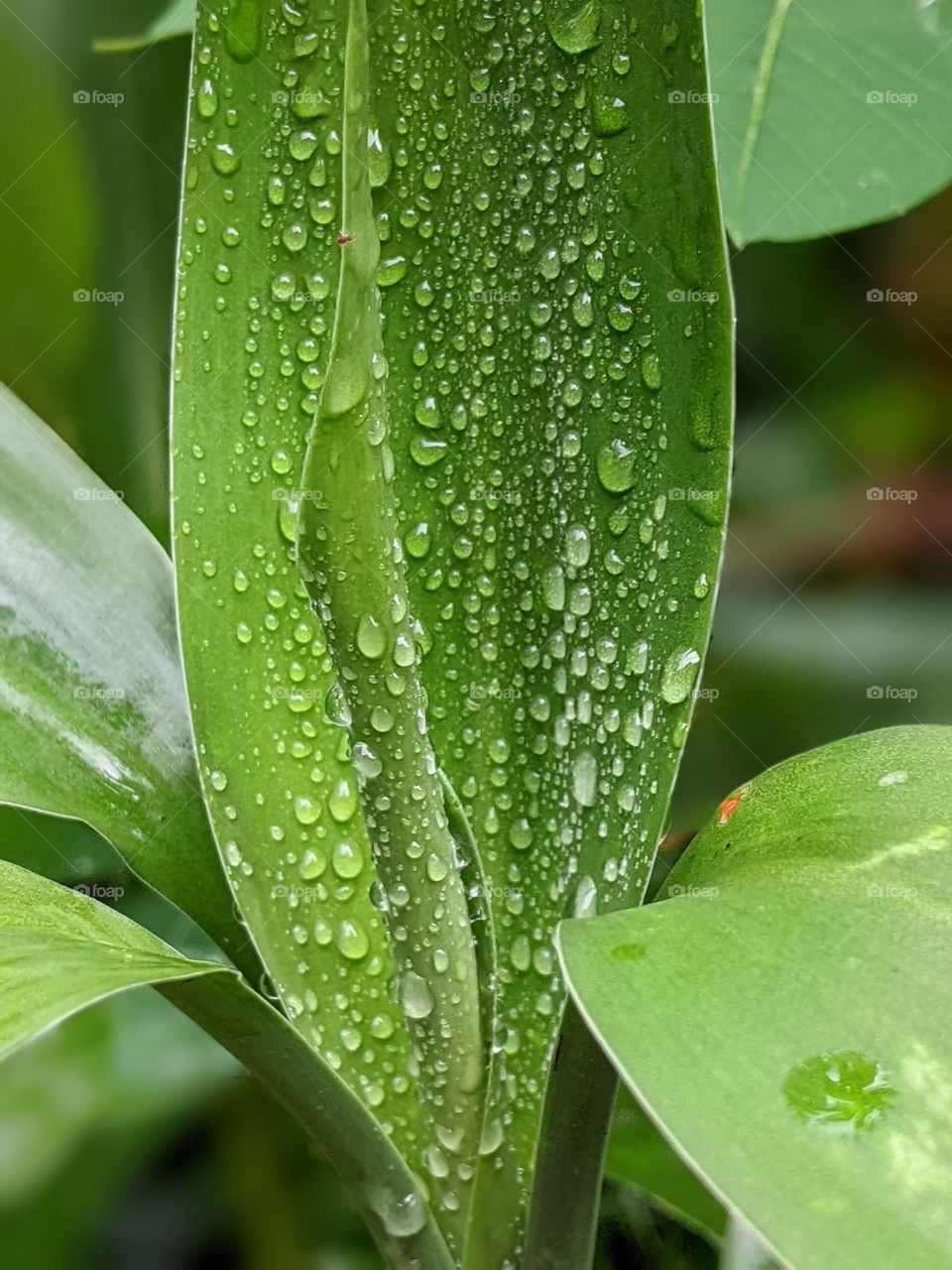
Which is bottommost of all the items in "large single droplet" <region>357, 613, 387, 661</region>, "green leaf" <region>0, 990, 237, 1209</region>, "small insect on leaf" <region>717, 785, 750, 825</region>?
"green leaf" <region>0, 990, 237, 1209</region>

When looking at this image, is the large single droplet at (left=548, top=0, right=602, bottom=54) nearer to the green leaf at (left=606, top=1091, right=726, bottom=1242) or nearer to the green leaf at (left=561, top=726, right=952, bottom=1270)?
the green leaf at (left=561, top=726, right=952, bottom=1270)

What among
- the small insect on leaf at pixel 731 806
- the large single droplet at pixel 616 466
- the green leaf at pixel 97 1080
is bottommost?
the green leaf at pixel 97 1080

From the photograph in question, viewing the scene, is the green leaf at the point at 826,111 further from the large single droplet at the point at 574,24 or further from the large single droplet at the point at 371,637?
the large single droplet at the point at 371,637

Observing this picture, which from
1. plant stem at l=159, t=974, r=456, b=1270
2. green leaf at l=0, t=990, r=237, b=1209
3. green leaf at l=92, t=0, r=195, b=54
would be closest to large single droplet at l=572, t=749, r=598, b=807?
plant stem at l=159, t=974, r=456, b=1270

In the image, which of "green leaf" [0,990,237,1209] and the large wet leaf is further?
"green leaf" [0,990,237,1209]

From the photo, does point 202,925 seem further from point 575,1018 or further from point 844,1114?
point 844,1114

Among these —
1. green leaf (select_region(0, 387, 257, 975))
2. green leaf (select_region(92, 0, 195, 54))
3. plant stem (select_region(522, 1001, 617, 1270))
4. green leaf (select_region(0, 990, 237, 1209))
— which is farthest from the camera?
green leaf (select_region(0, 990, 237, 1209))

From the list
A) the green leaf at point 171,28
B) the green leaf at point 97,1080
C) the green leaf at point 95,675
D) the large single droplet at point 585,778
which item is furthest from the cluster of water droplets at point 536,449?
the green leaf at point 97,1080

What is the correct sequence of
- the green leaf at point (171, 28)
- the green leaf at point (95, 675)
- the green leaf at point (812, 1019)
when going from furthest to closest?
the green leaf at point (171, 28) < the green leaf at point (95, 675) < the green leaf at point (812, 1019)
